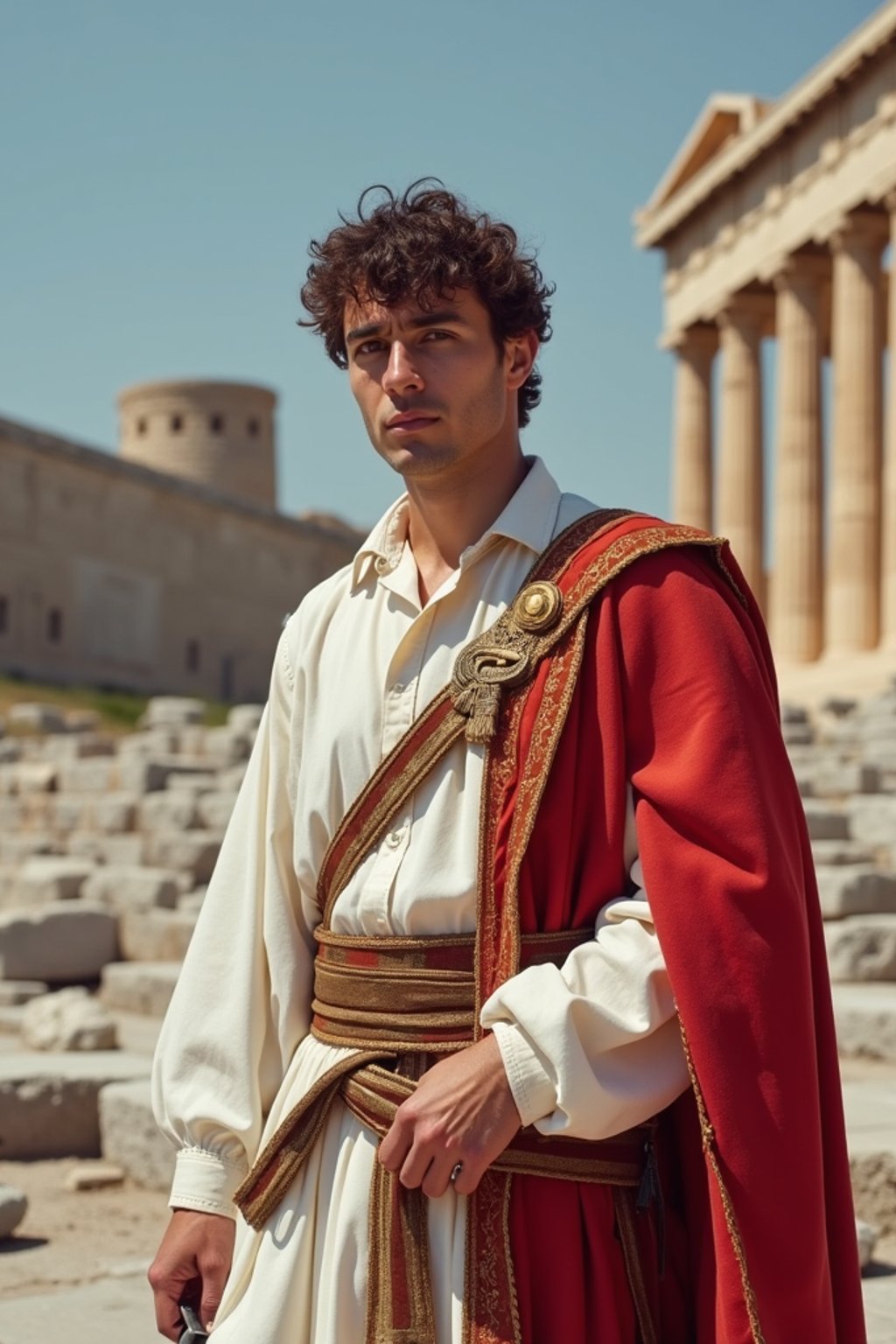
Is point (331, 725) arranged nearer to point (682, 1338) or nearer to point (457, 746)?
point (457, 746)

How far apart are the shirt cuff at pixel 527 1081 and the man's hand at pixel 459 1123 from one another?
11 mm

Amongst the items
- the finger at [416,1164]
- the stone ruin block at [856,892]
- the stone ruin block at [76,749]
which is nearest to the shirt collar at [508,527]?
the finger at [416,1164]

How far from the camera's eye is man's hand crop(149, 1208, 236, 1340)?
8.30ft

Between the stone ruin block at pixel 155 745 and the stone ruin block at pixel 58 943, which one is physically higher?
the stone ruin block at pixel 155 745

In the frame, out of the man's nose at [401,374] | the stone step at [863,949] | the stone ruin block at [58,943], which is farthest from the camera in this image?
the stone ruin block at [58,943]

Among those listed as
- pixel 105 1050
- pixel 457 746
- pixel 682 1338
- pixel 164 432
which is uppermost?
pixel 164 432

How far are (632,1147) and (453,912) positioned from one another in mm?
375

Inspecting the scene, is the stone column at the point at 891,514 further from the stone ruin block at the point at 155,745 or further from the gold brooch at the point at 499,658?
the gold brooch at the point at 499,658

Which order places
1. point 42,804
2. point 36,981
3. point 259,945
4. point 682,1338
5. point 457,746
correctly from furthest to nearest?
point 42,804, point 36,981, point 259,945, point 457,746, point 682,1338

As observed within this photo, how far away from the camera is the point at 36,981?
1123 centimetres

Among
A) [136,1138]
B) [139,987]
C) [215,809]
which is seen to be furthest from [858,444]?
[136,1138]

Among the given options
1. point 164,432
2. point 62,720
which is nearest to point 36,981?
point 62,720

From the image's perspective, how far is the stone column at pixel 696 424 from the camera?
119 feet

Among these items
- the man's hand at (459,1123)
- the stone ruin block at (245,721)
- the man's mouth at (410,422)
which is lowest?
the man's hand at (459,1123)
